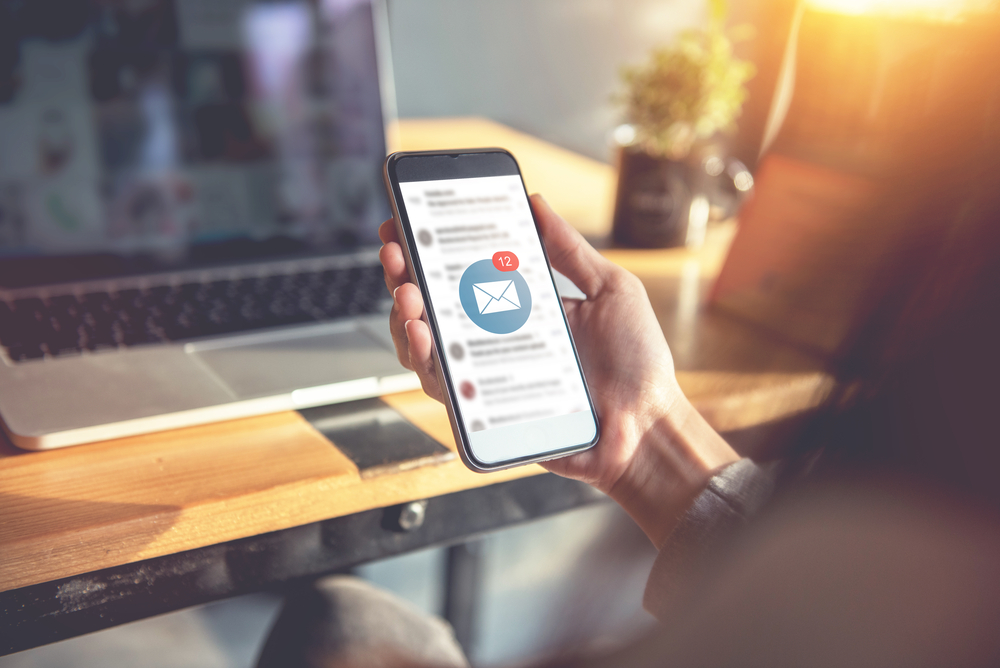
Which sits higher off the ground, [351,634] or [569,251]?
[569,251]

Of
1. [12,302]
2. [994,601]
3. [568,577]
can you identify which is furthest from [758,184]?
[568,577]

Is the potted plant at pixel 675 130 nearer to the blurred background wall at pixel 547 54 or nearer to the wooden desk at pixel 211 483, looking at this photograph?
the wooden desk at pixel 211 483

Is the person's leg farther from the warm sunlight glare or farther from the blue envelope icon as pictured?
the warm sunlight glare

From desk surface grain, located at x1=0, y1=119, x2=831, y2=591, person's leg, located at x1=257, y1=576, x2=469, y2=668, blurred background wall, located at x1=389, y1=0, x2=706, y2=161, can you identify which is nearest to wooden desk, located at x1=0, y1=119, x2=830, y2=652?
desk surface grain, located at x1=0, y1=119, x2=831, y2=591

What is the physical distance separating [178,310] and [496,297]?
0.26 meters

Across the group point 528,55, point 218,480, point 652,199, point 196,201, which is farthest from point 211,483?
point 528,55

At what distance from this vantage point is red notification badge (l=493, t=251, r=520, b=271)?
14.5 inches

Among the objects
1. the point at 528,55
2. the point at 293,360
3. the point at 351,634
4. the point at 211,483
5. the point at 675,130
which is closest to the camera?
the point at 211,483

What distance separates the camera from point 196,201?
57 cm

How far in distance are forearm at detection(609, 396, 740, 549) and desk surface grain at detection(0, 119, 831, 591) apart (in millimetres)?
25

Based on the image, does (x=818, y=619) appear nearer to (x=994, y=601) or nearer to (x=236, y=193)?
(x=994, y=601)

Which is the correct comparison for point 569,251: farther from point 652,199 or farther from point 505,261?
point 652,199

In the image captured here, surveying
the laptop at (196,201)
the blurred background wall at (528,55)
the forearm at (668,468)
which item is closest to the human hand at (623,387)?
the forearm at (668,468)

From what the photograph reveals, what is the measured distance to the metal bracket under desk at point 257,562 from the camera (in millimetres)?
298
